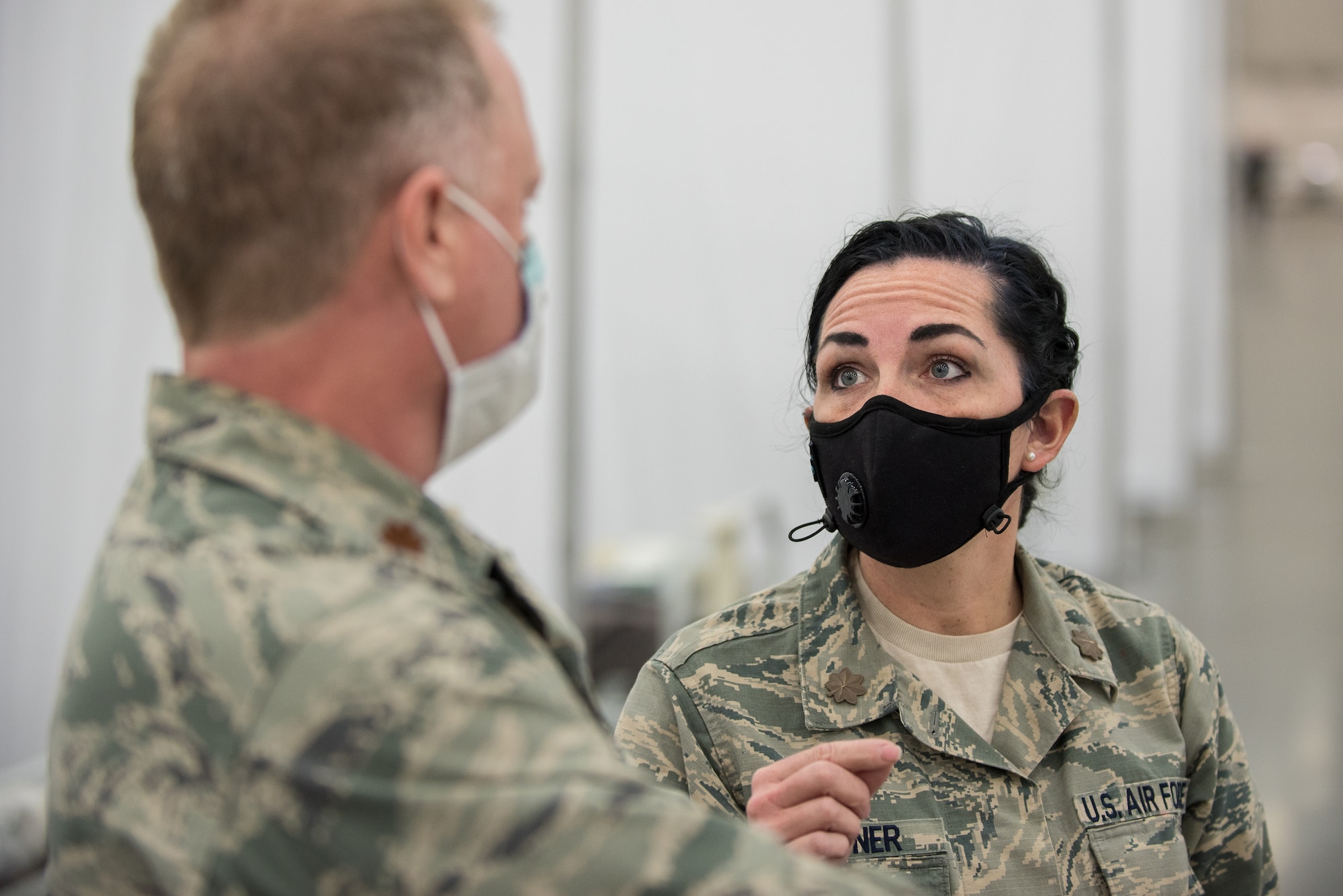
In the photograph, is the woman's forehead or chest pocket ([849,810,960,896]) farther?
the woman's forehead

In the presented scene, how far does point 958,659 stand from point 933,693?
9cm

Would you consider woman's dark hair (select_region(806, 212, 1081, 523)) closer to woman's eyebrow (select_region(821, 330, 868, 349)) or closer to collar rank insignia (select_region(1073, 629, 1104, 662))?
woman's eyebrow (select_region(821, 330, 868, 349))

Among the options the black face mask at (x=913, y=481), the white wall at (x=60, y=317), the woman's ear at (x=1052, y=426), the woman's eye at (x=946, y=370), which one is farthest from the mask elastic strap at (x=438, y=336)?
the white wall at (x=60, y=317)

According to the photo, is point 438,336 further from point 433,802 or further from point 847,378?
point 847,378

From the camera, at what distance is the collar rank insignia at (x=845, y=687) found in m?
1.51

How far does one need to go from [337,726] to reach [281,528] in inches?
6.4

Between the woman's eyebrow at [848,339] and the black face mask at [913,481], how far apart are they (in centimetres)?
10

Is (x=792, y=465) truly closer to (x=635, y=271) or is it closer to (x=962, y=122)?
(x=635, y=271)

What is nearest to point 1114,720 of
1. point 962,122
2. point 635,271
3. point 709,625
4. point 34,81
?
point 709,625

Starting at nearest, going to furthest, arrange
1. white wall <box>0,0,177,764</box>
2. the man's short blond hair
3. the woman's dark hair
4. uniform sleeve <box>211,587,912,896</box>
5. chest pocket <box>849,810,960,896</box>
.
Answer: uniform sleeve <box>211,587,912,896</box> → the man's short blond hair → chest pocket <box>849,810,960,896</box> → the woman's dark hair → white wall <box>0,0,177,764</box>

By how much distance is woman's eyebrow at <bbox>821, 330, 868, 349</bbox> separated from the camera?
5.11 ft

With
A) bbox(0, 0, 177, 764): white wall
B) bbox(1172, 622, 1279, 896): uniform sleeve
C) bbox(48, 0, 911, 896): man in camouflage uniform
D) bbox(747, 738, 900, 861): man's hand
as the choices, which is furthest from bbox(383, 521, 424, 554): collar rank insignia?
bbox(0, 0, 177, 764): white wall

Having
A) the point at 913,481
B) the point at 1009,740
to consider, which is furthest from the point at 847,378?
the point at 1009,740

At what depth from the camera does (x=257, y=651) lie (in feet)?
2.24
